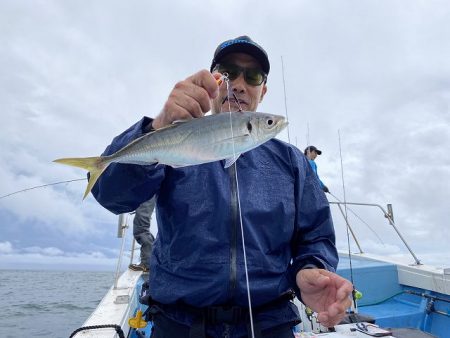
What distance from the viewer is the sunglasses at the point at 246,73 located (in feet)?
7.11

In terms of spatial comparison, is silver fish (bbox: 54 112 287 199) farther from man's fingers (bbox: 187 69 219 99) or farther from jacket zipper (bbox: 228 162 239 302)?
jacket zipper (bbox: 228 162 239 302)

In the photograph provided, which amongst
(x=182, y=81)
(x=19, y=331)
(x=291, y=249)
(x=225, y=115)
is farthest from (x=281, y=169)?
(x=19, y=331)

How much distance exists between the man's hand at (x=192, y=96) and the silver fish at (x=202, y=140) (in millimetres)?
43

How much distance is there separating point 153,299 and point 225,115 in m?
1.11

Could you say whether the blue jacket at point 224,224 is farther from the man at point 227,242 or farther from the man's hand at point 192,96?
the man's hand at point 192,96

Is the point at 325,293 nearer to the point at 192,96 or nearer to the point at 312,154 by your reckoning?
the point at 192,96

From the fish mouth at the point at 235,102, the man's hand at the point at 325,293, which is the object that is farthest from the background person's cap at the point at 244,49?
the man's hand at the point at 325,293

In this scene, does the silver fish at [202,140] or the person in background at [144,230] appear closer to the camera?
the silver fish at [202,140]

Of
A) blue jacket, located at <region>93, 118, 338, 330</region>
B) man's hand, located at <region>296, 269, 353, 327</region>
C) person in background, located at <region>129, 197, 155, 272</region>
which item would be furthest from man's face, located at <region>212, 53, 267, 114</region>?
person in background, located at <region>129, 197, 155, 272</region>

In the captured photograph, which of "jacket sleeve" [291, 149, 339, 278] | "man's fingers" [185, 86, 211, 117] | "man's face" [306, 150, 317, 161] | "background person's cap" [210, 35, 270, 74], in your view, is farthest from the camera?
"man's face" [306, 150, 317, 161]

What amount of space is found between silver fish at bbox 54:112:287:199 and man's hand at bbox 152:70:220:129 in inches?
1.7

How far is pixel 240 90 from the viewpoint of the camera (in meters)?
2.14

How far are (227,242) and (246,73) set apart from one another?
1.10m

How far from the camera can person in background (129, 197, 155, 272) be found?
20.0 feet
